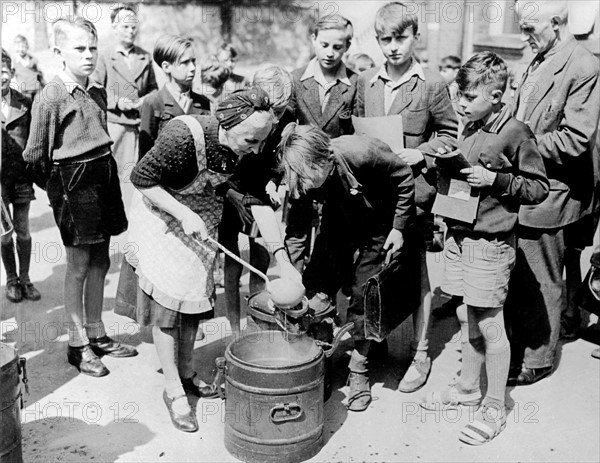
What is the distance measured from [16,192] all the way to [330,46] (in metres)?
2.81

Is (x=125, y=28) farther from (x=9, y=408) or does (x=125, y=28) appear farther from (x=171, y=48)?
(x=9, y=408)

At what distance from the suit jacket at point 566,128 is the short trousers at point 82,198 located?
269cm

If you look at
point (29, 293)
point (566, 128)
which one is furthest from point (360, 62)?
point (29, 293)

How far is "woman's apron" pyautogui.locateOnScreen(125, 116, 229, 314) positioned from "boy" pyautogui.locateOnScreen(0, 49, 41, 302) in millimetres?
2202

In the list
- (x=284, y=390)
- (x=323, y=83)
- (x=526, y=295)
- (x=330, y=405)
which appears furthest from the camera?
(x=323, y=83)

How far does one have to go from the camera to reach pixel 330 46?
Result: 5016 millimetres

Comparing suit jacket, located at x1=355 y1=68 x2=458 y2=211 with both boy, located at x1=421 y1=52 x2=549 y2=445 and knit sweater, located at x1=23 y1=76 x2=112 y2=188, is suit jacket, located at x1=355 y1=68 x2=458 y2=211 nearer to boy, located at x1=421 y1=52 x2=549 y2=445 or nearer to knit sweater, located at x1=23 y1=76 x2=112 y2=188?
boy, located at x1=421 y1=52 x2=549 y2=445

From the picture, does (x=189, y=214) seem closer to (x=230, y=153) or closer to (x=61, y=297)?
(x=230, y=153)

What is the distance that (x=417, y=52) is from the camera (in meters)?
13.7

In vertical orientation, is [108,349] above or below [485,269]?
below

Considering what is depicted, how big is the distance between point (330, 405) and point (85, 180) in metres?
2.08

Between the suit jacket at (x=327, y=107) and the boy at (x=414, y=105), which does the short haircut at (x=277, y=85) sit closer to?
the suit jacket at (x=327, y=107)

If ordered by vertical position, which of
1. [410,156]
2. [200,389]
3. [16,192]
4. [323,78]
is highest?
[323,78]

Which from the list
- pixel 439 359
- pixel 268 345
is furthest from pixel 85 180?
pixel 439 359
